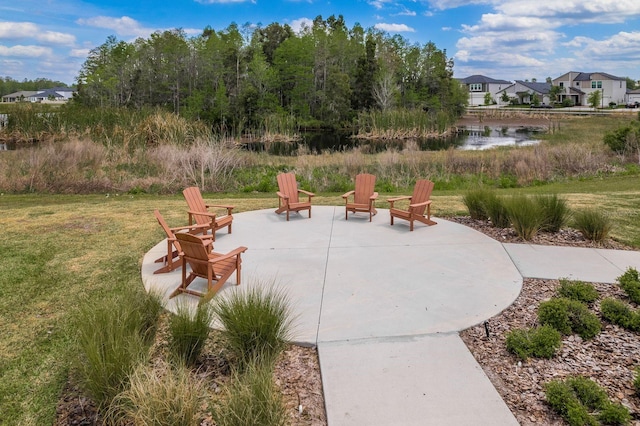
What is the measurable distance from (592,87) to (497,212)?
325 feet

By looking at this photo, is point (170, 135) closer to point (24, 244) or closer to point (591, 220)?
point (24, 244)

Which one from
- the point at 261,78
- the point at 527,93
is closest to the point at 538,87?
the point at 527,93

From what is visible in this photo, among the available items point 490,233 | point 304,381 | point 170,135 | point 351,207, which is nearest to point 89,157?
point 170,135

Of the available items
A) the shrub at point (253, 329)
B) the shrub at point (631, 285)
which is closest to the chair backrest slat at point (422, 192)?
the shrub at point (631, 285)

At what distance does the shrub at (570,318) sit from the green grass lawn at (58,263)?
11.5 feet

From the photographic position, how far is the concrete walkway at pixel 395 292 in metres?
3.26

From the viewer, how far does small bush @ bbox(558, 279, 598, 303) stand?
4691 millimetres

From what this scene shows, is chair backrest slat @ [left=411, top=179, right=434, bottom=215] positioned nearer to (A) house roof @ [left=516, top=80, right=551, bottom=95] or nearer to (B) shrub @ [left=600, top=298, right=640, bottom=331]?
(B) shrub @ [left=600, top=298, right=640, bottom=331]

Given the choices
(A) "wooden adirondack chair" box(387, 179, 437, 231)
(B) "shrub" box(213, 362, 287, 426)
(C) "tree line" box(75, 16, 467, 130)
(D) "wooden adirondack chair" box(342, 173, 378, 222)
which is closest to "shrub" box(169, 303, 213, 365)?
(B) "shrub" box(213, 362, 287, 426)

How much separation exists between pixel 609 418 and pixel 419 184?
5422mm

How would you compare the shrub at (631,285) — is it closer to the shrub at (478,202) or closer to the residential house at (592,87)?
the shrub at (478,202)

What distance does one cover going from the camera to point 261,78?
168 ft

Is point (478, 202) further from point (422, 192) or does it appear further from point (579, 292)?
point (579, 292)

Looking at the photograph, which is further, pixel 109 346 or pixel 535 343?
pixel 535 343
